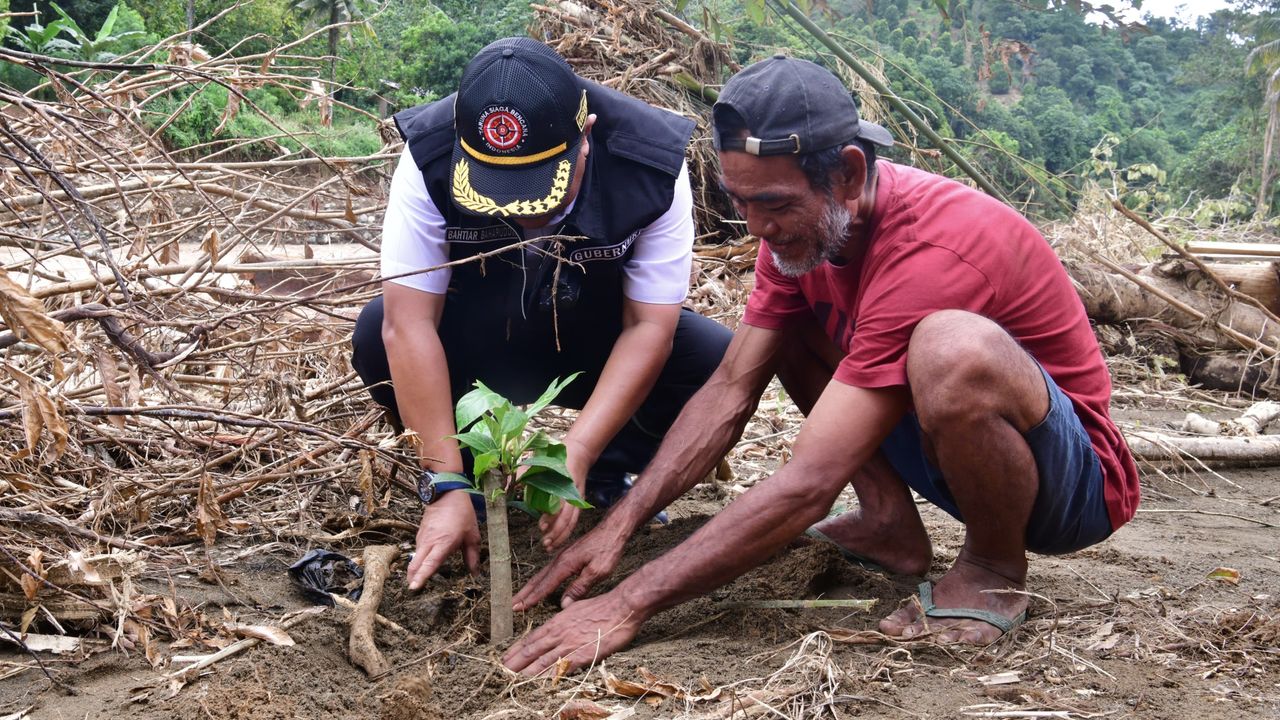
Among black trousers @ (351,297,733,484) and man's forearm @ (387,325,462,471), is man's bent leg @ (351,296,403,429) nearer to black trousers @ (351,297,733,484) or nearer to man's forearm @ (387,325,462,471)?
black trousers @ (351,297,733,484)

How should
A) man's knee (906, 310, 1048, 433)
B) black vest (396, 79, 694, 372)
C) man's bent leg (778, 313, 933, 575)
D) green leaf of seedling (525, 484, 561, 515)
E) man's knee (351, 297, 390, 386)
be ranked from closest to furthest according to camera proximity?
man's knee (906, 310, 1048, 433)
green leaf of seedling (525, 484, 561, 515)
black vest (396, 79, 694, 372)
man's bent leg (778, 313, 933, 575)
man's knee (351, 297, 390, 386)

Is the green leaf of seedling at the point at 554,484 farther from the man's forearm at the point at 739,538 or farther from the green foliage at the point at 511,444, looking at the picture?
the man's forearm at the point at 739,538

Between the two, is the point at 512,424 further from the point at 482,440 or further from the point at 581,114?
the point at 581,114

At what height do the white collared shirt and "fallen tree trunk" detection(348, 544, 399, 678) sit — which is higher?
the white collared shirt

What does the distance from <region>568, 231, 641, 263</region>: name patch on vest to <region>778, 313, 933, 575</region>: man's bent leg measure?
51 centimetres

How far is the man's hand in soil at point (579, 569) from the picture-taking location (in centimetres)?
228

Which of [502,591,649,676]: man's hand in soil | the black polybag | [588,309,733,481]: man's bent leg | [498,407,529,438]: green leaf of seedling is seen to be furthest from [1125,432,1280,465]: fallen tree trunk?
the black polybag

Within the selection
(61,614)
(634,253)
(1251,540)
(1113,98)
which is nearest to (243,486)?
(61,614)

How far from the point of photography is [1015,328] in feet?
7.25

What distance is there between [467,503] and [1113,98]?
4593 centimetres

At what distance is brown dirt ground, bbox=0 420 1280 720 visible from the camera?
6.02ft

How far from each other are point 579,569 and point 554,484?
329 millimetres

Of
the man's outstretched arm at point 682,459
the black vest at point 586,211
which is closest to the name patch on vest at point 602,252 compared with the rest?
the black vest at point 586,211

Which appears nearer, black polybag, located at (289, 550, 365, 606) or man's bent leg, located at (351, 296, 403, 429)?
black polybag, located at (289, 550, 365, 606)
